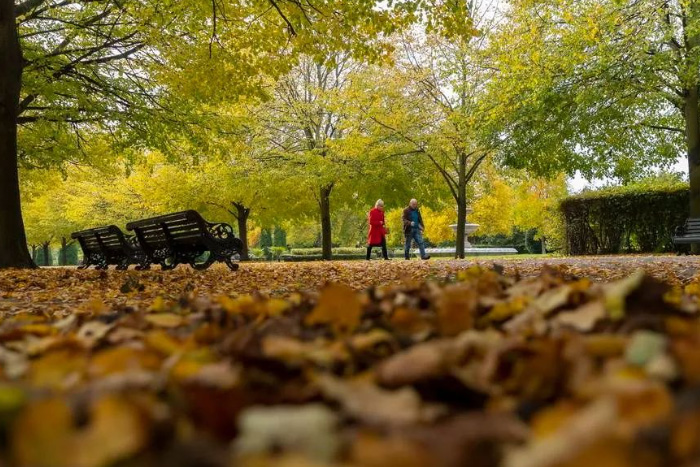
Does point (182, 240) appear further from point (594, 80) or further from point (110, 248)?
point (594, 80)

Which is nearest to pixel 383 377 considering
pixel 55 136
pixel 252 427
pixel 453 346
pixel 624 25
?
pixel 453 346

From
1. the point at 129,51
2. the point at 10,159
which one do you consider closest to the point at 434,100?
the point at 129,51

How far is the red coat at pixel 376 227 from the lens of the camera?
704 inches

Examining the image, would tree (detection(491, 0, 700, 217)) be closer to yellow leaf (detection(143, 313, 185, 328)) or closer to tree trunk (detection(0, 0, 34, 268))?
tree trunk (detection(0, 0, 34, 268))

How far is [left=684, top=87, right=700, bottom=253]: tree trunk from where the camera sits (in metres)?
16.6

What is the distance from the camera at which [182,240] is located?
34.9 ft

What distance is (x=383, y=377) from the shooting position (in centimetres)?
94

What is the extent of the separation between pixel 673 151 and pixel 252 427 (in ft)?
72.6

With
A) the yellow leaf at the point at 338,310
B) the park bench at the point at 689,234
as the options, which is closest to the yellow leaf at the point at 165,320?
the yellow leaf at the point at 338,310

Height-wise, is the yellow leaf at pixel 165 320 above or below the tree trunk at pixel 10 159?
below

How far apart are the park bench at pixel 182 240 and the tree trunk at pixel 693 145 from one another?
1268 centimetres

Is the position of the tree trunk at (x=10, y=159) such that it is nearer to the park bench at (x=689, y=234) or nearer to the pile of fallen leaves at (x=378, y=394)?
the pile of fallen leaves at (x=378, y=394)

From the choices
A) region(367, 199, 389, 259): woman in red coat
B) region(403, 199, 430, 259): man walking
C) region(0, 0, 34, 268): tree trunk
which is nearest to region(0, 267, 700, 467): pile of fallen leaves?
region(0, 0, 34, 268): tree trunk

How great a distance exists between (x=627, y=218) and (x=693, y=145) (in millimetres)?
3319
